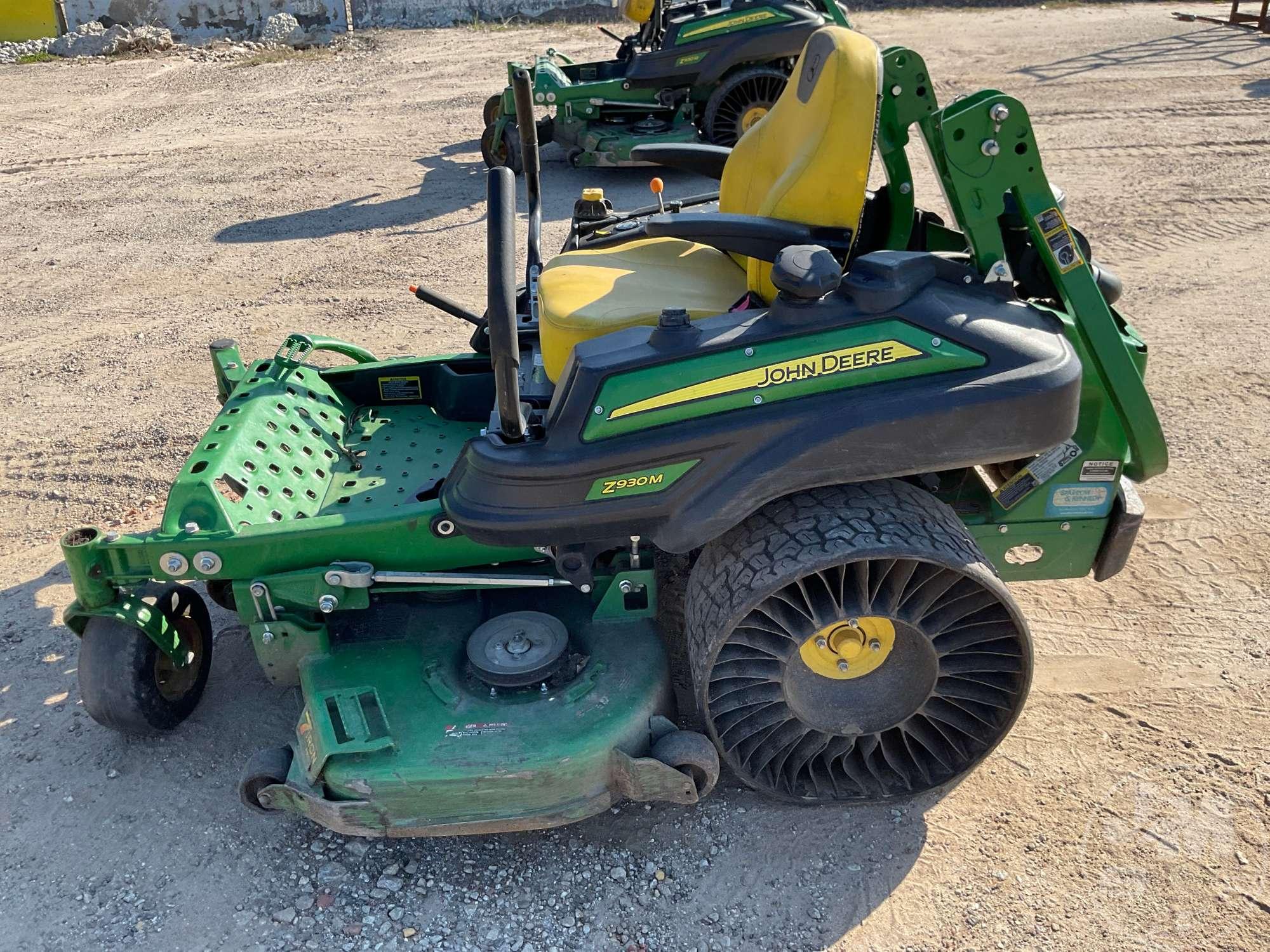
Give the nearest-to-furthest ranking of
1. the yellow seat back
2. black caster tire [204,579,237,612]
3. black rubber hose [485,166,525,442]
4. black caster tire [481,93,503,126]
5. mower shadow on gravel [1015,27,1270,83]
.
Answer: black rubber hose [485,166,525,442]
the yellow seat back
black caster tire [204,579,237,612]
black caster tire [481,93,503,126]
mower shadow on gravel [1015,27,1270,83]

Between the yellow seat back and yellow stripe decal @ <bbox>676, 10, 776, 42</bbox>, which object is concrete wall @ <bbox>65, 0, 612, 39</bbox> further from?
the yellow seat back

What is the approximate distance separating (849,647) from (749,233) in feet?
3.78

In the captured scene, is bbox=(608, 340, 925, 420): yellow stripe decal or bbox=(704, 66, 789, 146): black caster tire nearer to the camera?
bbox=(608, 340, 925, 420): yellow stripe decal

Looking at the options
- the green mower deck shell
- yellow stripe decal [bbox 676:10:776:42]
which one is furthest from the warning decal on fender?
yellow stripe decal [bbox 676:10:776:42]

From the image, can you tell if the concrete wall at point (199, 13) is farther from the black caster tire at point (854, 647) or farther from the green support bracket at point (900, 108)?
the black caster tire at point (854, 647)

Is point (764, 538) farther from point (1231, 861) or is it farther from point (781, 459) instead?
point (1231, 861)

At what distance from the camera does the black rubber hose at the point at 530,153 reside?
380 cm

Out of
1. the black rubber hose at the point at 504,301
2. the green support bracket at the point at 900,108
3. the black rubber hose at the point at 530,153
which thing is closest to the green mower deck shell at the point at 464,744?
the black rubber hose at the point at 504,301

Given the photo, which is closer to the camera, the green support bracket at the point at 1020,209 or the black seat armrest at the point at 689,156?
the green support bracket at the point at 1020,209

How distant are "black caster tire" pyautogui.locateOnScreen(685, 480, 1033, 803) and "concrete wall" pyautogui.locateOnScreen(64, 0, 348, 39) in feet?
47.4

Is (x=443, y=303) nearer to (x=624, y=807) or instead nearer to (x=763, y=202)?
(x=763, y=202)

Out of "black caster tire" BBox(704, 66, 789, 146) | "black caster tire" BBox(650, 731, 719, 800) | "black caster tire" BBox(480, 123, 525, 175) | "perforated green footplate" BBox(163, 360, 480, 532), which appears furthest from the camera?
"black caster tire" BBox(480, 123, 525, 175)

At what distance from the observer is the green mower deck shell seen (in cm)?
271

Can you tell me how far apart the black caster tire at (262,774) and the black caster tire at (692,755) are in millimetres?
974
